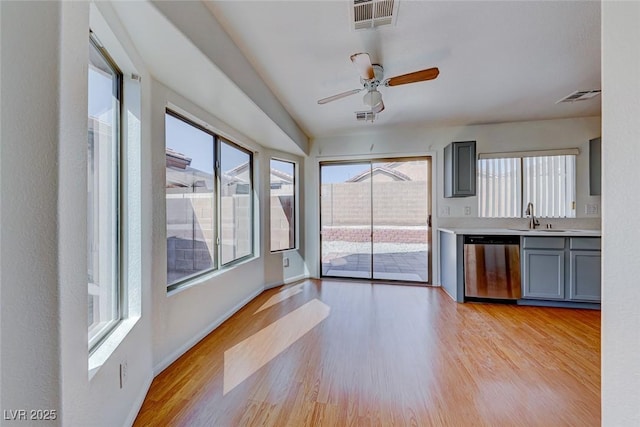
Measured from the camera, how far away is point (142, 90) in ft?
5.48

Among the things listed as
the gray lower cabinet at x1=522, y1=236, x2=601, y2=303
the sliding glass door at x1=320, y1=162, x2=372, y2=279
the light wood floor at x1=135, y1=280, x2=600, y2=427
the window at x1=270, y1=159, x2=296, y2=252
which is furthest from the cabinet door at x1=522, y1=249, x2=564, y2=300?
the window at x1=270, y1=159, x2=296, y2=252

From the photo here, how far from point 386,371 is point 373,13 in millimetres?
2426

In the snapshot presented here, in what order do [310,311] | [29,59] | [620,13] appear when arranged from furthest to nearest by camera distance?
[310,311] → [29,59] → [620,13]

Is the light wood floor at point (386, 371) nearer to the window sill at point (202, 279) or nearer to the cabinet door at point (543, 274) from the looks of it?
the cabinet door at point (543, 274)

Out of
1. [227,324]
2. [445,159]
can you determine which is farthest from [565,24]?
[227,324]

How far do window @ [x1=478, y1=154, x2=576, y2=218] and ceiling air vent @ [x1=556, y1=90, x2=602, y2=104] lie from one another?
2.84ft

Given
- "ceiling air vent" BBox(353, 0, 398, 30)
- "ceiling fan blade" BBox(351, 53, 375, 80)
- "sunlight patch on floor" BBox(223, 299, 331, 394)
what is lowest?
"sunlight patch on floor" BBox(223, 299, 331, 394)

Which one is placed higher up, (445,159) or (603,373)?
(445,159)

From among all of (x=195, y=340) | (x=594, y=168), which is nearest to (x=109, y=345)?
(x=195, y=340)

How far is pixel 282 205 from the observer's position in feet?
14.0

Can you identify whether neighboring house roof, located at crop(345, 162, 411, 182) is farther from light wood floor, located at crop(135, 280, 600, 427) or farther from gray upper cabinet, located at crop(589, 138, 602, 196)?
gray upper cabinet, located at crop(589, 138, 602, 196)

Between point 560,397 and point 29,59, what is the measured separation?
299 cm

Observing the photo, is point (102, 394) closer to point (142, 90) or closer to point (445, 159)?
point (142, 90)

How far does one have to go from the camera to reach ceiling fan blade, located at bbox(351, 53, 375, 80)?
1856 millimetres
